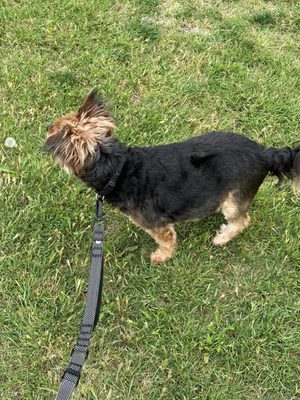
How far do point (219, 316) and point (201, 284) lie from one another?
36cm

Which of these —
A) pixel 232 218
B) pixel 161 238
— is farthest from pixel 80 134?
pixel 232 218

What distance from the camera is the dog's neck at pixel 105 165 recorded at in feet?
11.8

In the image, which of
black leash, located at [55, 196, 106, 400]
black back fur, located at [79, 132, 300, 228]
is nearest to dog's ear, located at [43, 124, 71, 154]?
black back fur, located at [79, 132, 300, 228]

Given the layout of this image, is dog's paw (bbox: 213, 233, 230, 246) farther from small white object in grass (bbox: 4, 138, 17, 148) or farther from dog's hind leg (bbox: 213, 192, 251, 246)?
small white object in grass (bbox: 4, 138, 17, 148)

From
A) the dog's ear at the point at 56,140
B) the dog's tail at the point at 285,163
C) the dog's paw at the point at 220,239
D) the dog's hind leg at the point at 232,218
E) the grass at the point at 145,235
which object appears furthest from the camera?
the dog's paw at the point at 220,239

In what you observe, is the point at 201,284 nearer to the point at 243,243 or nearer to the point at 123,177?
the point at 243,243

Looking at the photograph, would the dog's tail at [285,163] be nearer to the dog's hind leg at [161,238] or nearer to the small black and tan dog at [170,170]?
the small black and tan dog at [170,170]

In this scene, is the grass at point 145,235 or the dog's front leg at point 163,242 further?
the dog's front leg at point 163,242

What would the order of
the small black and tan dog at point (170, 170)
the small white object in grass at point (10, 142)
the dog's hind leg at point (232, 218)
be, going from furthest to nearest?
the small white object in grass at point (10, 142) < the dog's hind leg at point (232, 218) < the small black and tan dog at point (170, 170)

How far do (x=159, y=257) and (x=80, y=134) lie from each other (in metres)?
1.55

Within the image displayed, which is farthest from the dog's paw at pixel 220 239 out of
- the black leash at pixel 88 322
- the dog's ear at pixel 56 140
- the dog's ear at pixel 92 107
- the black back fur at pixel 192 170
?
the dog's ear at pixel 56 140

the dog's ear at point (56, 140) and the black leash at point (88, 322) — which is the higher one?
the dog's ear at point (56, 140)

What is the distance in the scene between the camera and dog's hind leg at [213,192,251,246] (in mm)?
4090

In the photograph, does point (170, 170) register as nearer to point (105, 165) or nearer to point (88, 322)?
point (105, 165)
